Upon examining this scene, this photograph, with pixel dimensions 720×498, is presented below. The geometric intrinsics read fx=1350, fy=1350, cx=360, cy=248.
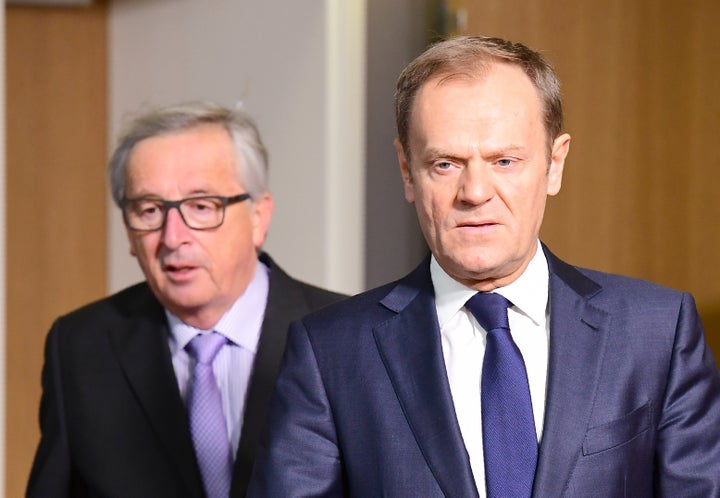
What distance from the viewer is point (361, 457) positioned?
1969 millimetres

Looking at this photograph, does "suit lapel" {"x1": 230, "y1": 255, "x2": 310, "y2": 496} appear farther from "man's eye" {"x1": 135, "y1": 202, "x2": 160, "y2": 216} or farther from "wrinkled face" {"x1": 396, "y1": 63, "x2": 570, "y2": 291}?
"wrinkled face" {"x1": 396, "y1": 63, "x2": 570, "y2": 291}

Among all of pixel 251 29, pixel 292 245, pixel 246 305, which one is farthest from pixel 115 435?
pixel 251 29

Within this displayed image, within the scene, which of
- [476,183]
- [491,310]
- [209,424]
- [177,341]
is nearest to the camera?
[476,183]

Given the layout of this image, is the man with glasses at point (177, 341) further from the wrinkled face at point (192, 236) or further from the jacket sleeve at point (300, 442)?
the jacket sleeve at point (300, 442)

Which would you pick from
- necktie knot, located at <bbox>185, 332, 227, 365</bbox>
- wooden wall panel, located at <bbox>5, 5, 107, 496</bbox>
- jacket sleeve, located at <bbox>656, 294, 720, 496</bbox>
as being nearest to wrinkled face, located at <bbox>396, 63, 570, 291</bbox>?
jacket sleeve, located at <bbox>656, 294, 720, 496</bbox>

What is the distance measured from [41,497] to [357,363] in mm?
1097

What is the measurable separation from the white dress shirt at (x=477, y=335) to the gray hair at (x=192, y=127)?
43.2 inches

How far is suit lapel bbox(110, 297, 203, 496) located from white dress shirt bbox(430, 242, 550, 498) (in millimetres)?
952

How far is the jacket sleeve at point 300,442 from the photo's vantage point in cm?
197

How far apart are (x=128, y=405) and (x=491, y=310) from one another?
1.20 metres

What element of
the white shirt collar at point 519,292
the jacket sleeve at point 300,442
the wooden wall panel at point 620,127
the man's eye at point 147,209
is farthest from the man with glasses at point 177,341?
the wooden wall panel at point 620,127

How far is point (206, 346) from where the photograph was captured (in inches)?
116

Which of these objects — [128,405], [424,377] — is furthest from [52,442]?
[424,377]

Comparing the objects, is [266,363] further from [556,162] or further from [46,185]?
[46,185]
